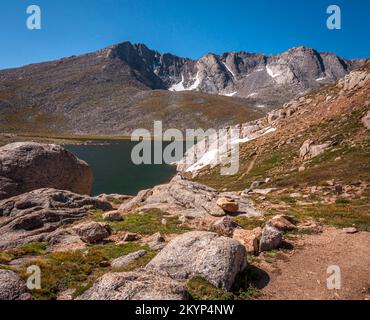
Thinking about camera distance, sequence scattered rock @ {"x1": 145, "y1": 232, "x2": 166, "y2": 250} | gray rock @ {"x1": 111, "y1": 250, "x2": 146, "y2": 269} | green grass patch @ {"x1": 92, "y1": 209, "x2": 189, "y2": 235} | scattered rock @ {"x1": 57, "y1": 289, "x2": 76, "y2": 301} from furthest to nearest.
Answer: green grass patch @ {"x1": 92, "y1": 209, "x2": 189, "y2": 235}, scattered rock @ {"x1": 145, "y1": 232, "x2": 166, "y2": 250}, gray rock @ {"x1": 111, "y1": 250, "x2": 146, "y2": 269}, scattered rock @ {"x1": 57, "y1": 289, "x2": 76, "y2": 301}

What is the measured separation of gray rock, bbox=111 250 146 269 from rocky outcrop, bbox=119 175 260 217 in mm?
11163

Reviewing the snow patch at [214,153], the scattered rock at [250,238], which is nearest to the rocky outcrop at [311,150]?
the snow patch at [214,153]

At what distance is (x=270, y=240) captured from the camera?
19.2 metres

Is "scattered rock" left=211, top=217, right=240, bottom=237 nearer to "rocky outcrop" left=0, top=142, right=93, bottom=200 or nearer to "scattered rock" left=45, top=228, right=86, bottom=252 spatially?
"scattered rock" left=45, top=228, right=86, bottom=252

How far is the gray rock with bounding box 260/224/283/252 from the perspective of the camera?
1909 cm

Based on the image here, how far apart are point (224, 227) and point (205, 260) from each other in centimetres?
801

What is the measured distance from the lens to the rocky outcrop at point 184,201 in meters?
29.4

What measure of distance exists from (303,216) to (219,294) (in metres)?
15.8

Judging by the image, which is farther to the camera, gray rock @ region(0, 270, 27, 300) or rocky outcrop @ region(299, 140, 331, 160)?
rocky outcrop @ region(299, 140, 331, 160)

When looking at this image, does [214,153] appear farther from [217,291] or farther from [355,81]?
[217,291]

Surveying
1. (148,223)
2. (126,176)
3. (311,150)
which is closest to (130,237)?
(148,223)

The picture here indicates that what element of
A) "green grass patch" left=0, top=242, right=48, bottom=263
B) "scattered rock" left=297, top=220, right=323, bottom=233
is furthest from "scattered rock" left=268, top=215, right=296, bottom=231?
"green grass patch" left=0, top=242, right=48, bottom=263

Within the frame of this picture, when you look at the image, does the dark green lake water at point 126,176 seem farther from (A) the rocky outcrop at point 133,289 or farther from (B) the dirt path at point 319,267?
(A) the rocky outcrop at point 133,289
